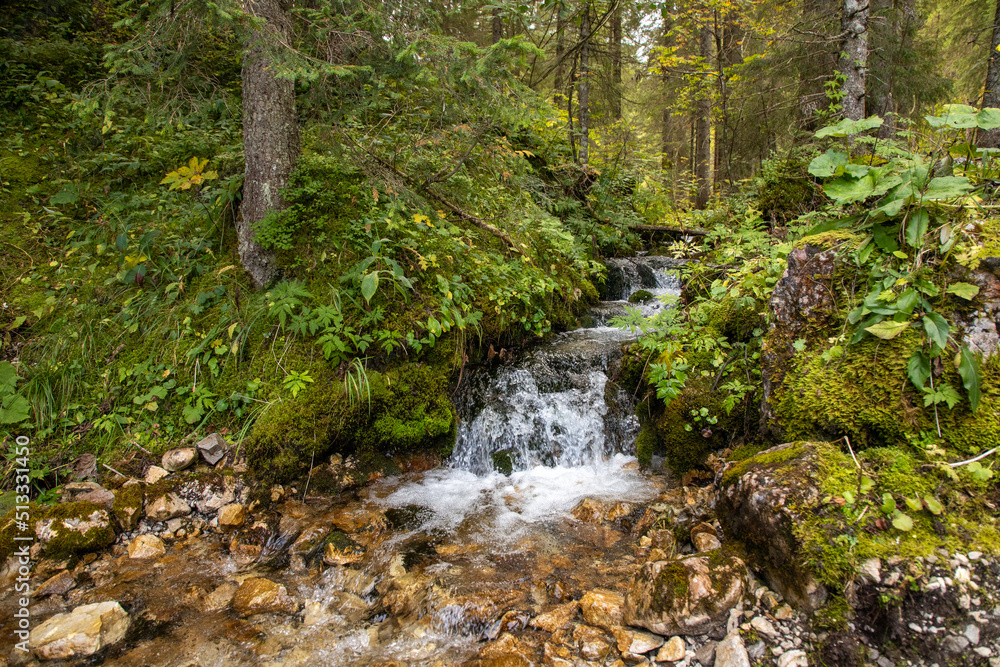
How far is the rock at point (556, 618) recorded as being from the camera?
9.05 feet

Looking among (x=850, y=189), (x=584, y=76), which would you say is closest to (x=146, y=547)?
(x=850, y=189)

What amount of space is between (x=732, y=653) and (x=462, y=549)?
2141mm

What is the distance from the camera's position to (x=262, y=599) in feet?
10.3

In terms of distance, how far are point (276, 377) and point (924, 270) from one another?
5.21 meters

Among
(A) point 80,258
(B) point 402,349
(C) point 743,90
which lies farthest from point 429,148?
(C) point 743,90

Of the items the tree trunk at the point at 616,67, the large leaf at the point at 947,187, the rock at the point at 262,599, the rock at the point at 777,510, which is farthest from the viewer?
the tree trunk at the point at 616,67

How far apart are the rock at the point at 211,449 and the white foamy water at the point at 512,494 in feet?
5.04

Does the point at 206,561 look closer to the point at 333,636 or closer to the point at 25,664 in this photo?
the point at 25,664

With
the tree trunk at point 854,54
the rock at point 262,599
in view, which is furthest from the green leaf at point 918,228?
the tree trunk at point 854,54

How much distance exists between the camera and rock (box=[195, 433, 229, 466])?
13.4 ft

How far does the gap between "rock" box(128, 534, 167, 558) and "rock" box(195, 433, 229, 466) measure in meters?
0.71

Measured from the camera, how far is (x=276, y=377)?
4488mm

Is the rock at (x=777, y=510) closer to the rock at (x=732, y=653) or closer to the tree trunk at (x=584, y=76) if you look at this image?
the rock at (x=732, y=653)

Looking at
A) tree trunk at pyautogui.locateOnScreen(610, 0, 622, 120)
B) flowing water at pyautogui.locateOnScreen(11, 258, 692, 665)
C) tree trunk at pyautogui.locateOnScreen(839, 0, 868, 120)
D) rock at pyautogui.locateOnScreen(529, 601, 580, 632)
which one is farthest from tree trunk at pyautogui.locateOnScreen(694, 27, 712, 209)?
rock at pyautogui.locateOnScreen(529, 601, 580, 632)
